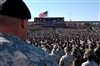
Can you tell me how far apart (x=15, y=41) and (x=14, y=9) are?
19cm

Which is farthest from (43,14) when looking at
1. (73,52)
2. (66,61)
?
(66,61)

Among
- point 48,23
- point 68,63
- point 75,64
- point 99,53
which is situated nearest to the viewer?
point 75,64

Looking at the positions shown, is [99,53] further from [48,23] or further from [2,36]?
[48,23]

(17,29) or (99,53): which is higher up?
(17,29)

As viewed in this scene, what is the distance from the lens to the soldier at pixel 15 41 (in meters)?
1.44

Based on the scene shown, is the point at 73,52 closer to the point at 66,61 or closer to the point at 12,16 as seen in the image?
the point at 66,61

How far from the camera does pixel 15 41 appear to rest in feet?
4.99

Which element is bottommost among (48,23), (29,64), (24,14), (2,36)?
(48,23)

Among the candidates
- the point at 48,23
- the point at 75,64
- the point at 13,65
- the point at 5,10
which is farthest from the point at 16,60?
the point at 48,23

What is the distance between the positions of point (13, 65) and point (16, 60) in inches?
1.3

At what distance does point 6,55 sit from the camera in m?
1.44

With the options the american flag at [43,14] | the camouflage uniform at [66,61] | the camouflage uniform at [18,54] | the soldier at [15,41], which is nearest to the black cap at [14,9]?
the soldier at [15,41]

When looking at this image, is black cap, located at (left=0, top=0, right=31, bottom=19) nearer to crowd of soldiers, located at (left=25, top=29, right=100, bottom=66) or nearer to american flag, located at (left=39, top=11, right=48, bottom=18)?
crowd of soldiers, located at (left=25, top=29, right=100, bottom=66)

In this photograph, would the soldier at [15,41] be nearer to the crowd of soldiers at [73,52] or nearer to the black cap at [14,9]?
the black cap at [14,9]
